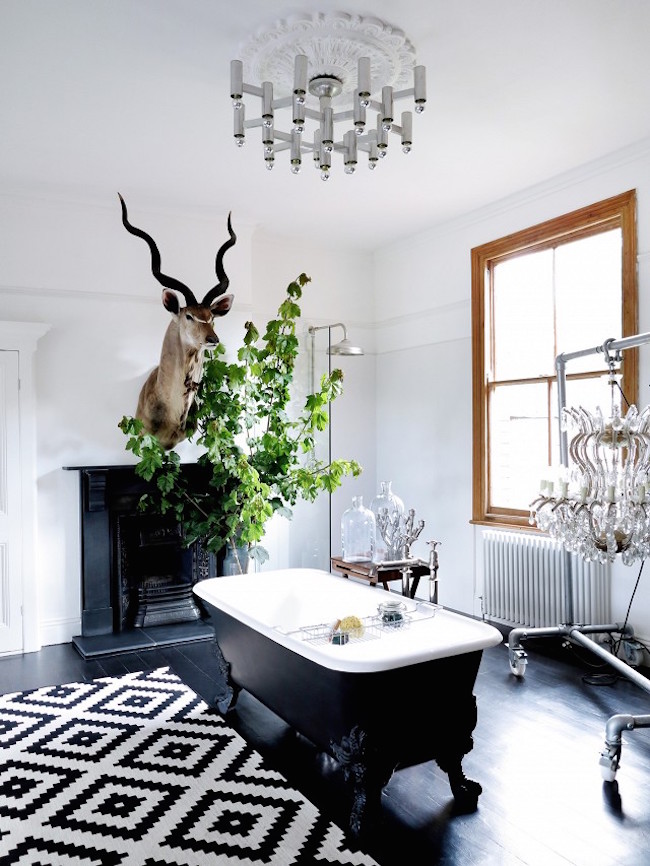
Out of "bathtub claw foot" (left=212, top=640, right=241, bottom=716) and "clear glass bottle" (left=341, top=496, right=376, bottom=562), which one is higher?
"clear glass bottle" (left=341, top=496, right=376, bottom=562)

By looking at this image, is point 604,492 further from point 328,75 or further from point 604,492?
point 328,75

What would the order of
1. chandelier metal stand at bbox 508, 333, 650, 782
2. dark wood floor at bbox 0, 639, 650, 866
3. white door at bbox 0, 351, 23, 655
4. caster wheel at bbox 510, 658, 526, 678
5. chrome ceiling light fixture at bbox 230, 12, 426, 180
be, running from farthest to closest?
white door at bbox 0, 351, 23, 655, caster wheel at bbox 510, 658, 526, 678, chandelier metal stand at bbox 508, 333, 650, 782, chrome ceiling light fixture at bbox 230, 12, 426, 180, dark wood floor at bbox 0, 639, 650, 866

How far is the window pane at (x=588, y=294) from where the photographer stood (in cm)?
428

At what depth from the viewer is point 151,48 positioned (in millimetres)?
2932

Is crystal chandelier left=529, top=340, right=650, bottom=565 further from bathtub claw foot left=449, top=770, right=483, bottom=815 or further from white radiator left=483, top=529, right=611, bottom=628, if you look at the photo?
bathtub claw foot left=449, top=770, right=483, bottom=815

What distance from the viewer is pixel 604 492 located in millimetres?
3494

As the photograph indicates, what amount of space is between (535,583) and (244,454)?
208cm

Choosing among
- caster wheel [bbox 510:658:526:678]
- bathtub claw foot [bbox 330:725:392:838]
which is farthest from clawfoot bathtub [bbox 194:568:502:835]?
caster wheel [bbox 510:658:526:678]

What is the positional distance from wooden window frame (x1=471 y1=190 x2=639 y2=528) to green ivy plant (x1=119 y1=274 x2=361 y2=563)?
100cm

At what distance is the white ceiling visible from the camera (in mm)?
2727

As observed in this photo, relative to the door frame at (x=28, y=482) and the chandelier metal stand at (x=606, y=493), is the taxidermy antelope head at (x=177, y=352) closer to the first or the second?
the door frame at (x=28, y=482)

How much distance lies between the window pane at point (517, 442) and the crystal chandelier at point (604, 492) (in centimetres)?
109

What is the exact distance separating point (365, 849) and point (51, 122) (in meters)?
3.56

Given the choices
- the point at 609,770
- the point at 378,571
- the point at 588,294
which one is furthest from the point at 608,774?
the point at 588,294
